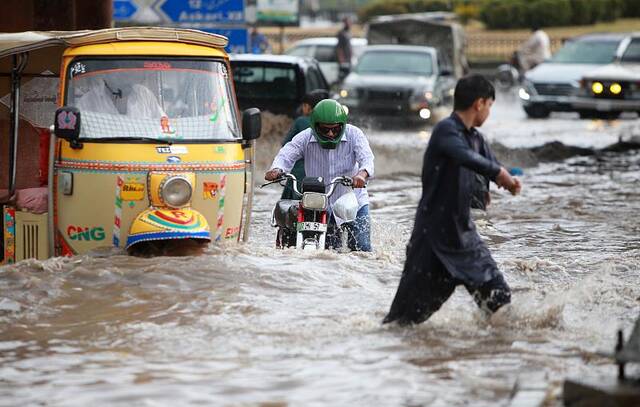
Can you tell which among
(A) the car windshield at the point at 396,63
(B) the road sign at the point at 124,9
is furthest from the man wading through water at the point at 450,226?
(A) the car windshield at the point at 396,63

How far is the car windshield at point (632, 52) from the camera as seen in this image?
2822cm

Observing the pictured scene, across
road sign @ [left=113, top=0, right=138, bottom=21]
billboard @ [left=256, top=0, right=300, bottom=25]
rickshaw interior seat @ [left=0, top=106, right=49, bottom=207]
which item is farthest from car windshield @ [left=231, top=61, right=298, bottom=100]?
billboard @ [left=256, top=0, right=300, bottom=25]

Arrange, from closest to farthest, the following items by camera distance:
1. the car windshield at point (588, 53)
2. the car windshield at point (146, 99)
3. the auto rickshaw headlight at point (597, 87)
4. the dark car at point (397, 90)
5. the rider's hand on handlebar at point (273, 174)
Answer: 1. the rider's hand on handlebar at point (273, 174)
2. the car windshield at point (146, 99)
3. the auto rickshaw headlight at point (597, 87)
4. the dark car at point (397, 90)
5. the car windshield at point (588, 53)

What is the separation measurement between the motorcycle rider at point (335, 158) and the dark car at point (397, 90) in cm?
1621

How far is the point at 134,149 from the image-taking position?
1047 centimetres

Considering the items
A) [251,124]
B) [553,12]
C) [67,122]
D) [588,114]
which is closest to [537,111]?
[588,114]

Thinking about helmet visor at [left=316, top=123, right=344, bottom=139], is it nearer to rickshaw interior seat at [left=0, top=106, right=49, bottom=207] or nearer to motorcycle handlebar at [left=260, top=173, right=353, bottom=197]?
motorcycle handlebar at [left=260, top=173, right=353, bottom=197]

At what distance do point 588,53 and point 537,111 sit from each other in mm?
1681

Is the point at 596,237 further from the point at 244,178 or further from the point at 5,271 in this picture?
the point at 5,271

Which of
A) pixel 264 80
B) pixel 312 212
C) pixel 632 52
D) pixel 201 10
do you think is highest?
pixel 201 10

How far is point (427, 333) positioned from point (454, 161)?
1.17 m

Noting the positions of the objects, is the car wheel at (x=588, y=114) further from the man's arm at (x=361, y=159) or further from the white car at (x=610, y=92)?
the man's arm at (x=361, y=159)

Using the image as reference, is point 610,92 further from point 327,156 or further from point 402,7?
point 402,7

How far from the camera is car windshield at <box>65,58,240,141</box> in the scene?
34.9 ft
